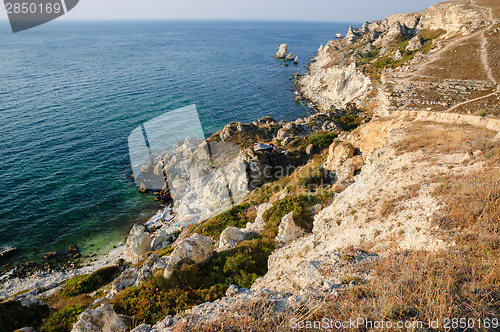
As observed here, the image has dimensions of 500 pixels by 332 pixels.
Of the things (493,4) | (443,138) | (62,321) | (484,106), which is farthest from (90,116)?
(493,4)

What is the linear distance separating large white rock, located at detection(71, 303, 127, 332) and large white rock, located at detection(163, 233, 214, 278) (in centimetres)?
372

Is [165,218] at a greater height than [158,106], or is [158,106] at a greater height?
[158,106]

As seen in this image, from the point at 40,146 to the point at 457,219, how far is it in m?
65.2

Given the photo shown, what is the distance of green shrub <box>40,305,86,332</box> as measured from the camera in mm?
13625

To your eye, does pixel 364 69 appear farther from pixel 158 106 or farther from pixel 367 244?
pixel 367 244

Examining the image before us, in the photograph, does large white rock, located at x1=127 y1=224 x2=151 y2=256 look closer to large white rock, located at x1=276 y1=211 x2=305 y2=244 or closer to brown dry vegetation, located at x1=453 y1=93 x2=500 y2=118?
large white rock, located at x1=276 y1=211 x2=305 y2=244

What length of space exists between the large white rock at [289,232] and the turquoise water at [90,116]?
1140 inches

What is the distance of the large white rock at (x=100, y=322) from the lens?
34.1 ft

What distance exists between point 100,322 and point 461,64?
7520 centimetres

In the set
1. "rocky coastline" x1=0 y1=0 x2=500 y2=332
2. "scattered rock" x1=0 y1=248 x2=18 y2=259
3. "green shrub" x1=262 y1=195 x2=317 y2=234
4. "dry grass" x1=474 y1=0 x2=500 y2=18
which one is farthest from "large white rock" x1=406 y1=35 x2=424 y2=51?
"scattered rock" x1=0 y1=248 x2=18 y2=259

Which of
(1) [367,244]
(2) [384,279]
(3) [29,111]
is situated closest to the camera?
(2) [384,279]

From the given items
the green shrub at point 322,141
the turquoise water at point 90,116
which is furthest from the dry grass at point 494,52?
the turquoise water at point 90,116

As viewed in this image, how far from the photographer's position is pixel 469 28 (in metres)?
69.1

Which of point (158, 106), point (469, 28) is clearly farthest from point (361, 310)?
point (469, 28)
